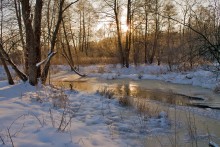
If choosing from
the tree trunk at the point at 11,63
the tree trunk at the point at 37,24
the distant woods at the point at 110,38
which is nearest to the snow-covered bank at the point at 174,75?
the distant woods at the point at 110,38

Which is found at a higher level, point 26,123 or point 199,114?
point 26,123

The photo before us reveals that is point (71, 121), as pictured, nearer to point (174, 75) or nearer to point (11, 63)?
point (11, 63)

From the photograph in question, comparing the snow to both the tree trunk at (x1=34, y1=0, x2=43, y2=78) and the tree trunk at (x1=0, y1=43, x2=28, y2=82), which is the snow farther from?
the tree trunk at (x1=34, y1=0, x2=43, y2=78)

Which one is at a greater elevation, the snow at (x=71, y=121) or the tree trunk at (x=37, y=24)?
the tree trunk at (x=37, y=24)

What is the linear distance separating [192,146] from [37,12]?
323 inches

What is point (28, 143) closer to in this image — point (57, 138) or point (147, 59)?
point (57, 138)

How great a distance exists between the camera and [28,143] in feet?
15.8

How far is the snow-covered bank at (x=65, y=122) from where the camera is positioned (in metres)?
5.25

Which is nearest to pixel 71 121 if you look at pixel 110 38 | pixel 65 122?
pixel 65 122

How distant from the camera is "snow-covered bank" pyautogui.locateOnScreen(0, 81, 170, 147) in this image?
5.25 metres

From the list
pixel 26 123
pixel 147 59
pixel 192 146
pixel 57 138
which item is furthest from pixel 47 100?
pixel 147 59

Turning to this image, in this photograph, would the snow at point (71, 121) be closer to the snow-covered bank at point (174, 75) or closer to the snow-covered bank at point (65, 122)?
the snow-covered bank at point (65, 122)

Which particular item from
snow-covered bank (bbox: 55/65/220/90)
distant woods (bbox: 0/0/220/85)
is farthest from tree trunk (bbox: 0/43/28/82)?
snow-covered bank (bbox: 55/65/220/90)

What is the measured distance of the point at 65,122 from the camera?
20.7 ft
